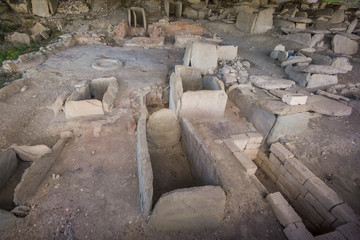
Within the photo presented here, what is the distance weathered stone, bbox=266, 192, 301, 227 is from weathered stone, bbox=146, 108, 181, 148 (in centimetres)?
234

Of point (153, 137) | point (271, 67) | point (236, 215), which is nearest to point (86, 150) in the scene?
point (153, 137)

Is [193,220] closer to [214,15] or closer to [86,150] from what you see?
[86,150]

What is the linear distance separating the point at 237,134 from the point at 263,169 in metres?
1.22

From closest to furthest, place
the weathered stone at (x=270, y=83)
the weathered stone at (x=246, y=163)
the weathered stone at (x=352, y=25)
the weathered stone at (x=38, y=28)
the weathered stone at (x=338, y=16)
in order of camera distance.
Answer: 1. the weathered stone at (x=246, y=163)
2. the weathered stone at (x=270, y=83)
3. the weathered stone at (x=352, y=25)
4. the weathered stone at (x=338, y=16)
5. the weathered stone at (x=38, y=28)

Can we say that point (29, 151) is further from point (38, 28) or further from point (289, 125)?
point (38, 28)

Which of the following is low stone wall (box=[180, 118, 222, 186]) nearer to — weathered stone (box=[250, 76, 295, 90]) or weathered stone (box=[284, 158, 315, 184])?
weathered stone (box=[284, 158, 315, 184])

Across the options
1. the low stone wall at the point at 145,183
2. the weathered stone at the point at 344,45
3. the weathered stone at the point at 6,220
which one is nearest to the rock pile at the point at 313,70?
the weathered stone at the point at 344,45

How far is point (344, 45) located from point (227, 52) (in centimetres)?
477

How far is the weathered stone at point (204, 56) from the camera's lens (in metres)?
6.39

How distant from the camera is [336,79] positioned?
565 centimetres

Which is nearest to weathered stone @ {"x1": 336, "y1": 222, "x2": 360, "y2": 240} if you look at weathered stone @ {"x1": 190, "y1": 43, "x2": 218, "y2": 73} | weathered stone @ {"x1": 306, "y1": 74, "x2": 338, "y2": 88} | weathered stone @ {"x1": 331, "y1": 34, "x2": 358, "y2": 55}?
weathered stone @ {"x1": 306, "y1": 74, "x2": 338, "y2": 88}

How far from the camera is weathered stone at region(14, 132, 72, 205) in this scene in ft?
8.72

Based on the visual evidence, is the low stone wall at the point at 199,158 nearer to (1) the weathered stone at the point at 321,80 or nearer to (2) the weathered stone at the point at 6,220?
(2) the weathered stone at the point at 6,220

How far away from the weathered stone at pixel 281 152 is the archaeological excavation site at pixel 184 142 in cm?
4
